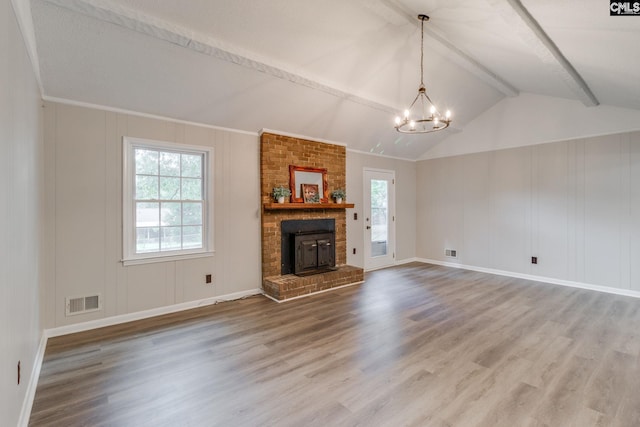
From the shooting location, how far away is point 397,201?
682cm

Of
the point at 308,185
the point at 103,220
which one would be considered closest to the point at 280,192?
the point at 308,185

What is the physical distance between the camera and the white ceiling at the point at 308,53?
2.54m

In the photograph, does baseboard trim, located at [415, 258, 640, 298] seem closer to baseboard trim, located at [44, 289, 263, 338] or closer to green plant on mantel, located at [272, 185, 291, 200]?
green plant on mantel, located at [272, 185, 291, 200]

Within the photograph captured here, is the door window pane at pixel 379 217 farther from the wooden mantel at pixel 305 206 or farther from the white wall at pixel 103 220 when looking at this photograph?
the white wall at pixel 103 220

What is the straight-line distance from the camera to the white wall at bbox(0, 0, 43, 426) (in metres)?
1.47

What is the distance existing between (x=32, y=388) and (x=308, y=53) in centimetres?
379

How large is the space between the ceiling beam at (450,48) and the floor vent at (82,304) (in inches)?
162

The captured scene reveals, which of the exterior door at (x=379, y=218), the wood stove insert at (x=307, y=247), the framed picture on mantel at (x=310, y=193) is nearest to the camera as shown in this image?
the wood stove insert at (x=307, y=247)

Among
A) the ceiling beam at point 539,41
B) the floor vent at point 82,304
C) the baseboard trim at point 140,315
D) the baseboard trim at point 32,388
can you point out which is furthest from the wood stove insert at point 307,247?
the ceiling beam at point 539,41

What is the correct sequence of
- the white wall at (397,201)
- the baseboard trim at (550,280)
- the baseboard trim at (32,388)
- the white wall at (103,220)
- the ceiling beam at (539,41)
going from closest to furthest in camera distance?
Answer: the baseboard trim at (32,388)
the ceiling beam at (539,41)
the white wall at (103,220)
the baseboard trim at (550,280)
the white wall at (397,201)

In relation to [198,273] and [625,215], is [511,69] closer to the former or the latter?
[625,215]

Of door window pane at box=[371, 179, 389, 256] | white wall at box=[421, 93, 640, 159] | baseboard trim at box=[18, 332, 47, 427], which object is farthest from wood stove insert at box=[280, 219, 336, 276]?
white wall at box=[421, 93, 640, 159]

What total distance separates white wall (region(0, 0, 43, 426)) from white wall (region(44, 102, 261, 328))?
26.2 inches

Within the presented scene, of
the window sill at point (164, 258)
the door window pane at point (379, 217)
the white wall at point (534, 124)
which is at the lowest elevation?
the window sill at point (164, 258)
